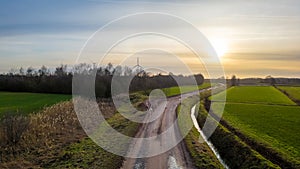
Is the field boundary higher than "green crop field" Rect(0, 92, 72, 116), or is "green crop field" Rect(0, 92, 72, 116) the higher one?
"green crop field" Rect(0, 92, 72, 116)

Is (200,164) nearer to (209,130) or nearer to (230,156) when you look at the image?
(230,156)

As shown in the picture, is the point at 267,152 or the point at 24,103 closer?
the point at 267,152

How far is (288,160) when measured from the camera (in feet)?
63.1

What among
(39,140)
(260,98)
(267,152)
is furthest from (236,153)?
(260,98)

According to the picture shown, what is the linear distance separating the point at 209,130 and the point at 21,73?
→ 8532 cm

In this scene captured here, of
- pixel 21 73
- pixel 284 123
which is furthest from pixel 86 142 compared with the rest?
pixel 21 73

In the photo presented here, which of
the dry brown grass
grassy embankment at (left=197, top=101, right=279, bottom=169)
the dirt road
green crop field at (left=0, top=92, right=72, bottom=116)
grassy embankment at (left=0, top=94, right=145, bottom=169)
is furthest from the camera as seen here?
green crop field at (left=0, top=92, right=72, bottom=116)

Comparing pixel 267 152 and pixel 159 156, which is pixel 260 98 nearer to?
pixel 267 152

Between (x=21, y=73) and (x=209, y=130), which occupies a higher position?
(x=21, y=73)

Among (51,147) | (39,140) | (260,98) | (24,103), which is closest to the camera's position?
(51,147)

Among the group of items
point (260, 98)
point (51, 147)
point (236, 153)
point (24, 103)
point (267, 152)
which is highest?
point (260, 98)

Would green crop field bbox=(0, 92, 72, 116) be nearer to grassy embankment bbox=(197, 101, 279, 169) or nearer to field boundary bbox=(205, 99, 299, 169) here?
grassy embankment bbox=(197, 101, 279, 169)

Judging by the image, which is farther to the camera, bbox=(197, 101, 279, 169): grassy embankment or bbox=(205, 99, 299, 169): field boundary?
bbox=(197, 101, 279, 169): grassy embankment

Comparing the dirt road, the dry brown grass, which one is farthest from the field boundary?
the dry brown grass
